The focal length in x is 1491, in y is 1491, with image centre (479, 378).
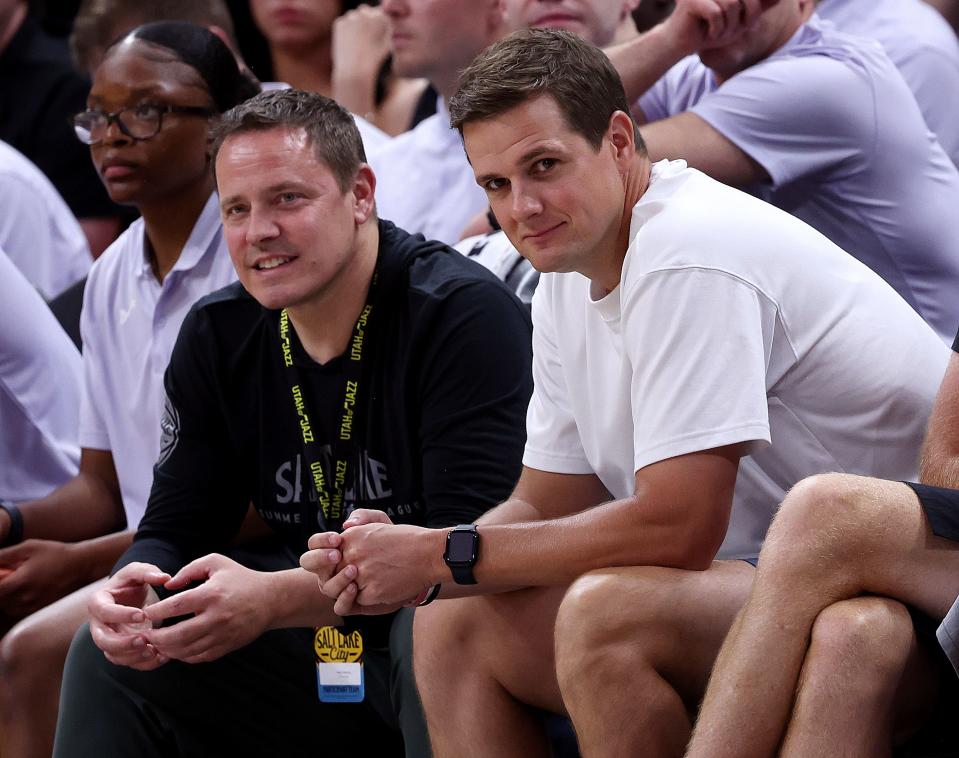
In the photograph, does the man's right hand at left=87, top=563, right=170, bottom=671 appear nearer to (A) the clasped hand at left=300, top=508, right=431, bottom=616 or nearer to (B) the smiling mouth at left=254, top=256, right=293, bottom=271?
(A) the clasped hand at left=300, top=508, right=431, bottom=616

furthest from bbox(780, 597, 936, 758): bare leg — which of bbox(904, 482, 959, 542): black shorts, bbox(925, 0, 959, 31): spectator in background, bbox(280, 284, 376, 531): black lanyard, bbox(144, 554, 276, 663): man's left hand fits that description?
bbox(925, 0, 959, 31): spectator in background

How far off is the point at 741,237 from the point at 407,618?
859mm

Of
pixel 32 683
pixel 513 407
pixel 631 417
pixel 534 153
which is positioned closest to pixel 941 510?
pixel 631 417

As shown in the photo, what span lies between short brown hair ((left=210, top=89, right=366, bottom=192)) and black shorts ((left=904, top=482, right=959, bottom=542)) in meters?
1.34

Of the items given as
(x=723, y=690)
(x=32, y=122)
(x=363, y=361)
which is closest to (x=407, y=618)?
(x=363, y=361)

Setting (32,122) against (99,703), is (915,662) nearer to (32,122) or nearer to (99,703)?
(99,703)

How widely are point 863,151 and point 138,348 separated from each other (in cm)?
166

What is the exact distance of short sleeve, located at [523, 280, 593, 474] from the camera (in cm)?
244

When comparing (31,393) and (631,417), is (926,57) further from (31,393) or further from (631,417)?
(31,393)

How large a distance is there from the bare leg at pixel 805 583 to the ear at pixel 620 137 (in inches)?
25.9

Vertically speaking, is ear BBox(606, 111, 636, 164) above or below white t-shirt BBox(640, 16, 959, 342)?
above

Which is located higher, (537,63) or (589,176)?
(537,63)

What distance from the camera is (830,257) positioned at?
7.36 feet

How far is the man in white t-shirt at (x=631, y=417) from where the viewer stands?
2.03 m
